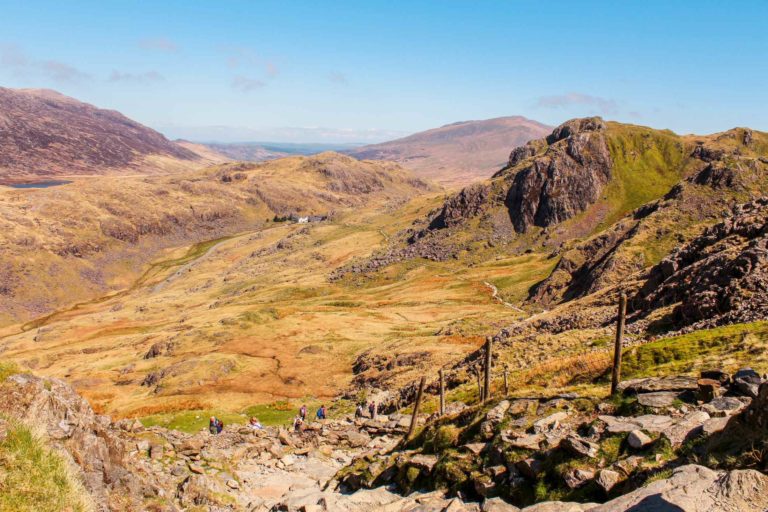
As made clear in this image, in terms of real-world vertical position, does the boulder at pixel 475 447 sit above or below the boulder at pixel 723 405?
below

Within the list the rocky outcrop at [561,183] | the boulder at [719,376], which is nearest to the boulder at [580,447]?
the boulder at [719,376]

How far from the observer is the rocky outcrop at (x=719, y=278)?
40.6 metres

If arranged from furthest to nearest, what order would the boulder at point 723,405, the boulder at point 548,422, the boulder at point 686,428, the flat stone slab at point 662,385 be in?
the boulder at point 548,422 → the flat stone slab at point 662,385 → the boulder at point 723,405 → the boulder at point 686,428

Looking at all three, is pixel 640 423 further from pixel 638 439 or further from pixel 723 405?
pixel 723 405

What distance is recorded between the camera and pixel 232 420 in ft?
170

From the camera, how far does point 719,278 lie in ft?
153

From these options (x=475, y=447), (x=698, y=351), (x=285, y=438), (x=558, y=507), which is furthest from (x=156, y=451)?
(x=698, y=351)

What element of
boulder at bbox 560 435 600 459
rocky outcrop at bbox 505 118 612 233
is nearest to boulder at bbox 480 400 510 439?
boulder at bbox 560 435 600 459

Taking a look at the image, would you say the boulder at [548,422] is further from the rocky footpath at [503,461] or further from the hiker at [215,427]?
the hiker at [215,427]

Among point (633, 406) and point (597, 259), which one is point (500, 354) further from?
point (597, 259)

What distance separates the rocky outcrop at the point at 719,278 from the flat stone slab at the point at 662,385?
19.7 m

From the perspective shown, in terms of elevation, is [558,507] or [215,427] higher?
[558,507]

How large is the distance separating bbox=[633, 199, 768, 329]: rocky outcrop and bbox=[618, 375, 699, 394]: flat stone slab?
1970 cm

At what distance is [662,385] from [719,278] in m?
30.6
